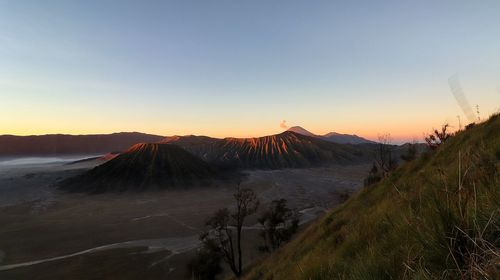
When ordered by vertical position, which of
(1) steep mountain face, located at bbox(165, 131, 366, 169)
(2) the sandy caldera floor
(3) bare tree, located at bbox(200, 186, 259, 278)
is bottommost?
(2) the sandy caldera floor

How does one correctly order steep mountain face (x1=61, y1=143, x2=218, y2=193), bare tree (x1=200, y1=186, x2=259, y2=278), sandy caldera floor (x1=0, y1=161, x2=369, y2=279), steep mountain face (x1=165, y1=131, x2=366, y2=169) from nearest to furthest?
1. bare tree (x1=200, y1=186, x2=259, y2=278)
2. sandy caldera floor (x1=0, y1=161, x2=369, y2=279)
3. steep mountain face (x1=61, y1=143, x2=218, y2=193)
4. steep mountain face (x1=165, y1=131, x2=366, y2=169)

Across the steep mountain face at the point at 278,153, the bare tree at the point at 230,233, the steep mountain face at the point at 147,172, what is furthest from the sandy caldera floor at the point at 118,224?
the steep mountain face at the point at 278,153

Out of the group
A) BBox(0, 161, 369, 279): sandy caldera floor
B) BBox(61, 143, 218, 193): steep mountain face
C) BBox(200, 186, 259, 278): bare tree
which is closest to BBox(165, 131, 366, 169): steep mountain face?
BBox(61, 143, 218, 193): steep mountain face

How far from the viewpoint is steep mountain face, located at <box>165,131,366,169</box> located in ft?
448

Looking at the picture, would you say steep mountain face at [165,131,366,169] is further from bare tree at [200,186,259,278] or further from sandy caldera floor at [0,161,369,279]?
bare tree at [200,186,259,278]

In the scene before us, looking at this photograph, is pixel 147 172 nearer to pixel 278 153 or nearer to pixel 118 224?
pixel 118 224

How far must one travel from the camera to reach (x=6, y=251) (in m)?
41.1

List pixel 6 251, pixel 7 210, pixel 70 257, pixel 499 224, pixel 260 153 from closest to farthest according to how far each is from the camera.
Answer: pixel 499 224 → pixel 70 257 → pixel 6 251 → pixel 7 210 → pixel 260 153

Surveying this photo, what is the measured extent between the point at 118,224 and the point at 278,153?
312 feet

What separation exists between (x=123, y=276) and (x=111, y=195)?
6110 cm

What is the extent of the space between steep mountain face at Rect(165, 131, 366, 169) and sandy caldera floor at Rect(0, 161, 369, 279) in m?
31.9

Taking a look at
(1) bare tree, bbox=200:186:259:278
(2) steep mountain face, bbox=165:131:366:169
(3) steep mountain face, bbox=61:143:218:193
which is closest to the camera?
(1) bare tree, bbox=200:186:259:278

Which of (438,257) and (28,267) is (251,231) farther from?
(438,257)

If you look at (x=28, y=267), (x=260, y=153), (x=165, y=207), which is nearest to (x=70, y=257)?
(x=28, y=267)
